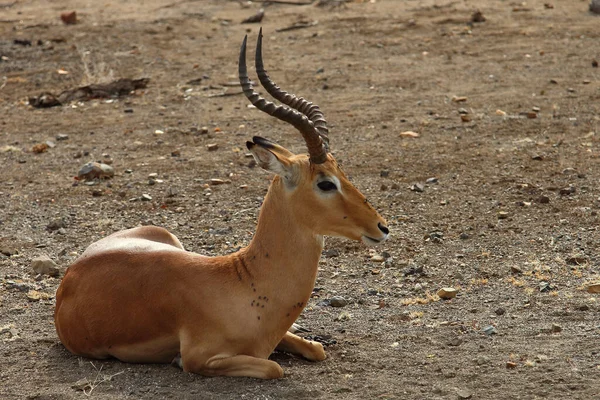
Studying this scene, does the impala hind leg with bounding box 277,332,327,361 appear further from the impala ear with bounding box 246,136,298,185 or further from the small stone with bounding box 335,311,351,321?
the impala ear with bounding box 246,136,298,185

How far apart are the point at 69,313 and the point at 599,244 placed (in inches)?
189

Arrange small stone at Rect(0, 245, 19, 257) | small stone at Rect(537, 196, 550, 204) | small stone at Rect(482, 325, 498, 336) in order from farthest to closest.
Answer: small stone at Rect(537, 196, 550, 204), small stone at Rect(0, 245, 19, 257), small stone at Rect(482, 325, 498, 336)

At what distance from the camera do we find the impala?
648cm

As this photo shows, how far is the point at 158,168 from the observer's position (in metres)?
12.0

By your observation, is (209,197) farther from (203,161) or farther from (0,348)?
(0,348)

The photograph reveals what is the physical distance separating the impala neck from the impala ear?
0.11 meters

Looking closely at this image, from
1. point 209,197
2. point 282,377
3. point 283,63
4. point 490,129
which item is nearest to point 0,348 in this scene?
point 282,377

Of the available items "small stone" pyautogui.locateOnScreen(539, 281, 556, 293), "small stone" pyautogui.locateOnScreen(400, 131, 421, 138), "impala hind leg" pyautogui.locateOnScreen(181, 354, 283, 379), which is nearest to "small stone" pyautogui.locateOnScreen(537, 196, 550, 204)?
"small stone" pyautogui.locateOnScreen(539, 281, 556, 293)

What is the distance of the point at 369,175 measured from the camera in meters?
11.4

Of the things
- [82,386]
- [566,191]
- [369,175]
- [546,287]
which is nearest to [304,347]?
[82,386]

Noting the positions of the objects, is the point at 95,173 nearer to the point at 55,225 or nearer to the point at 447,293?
the point at 55,225

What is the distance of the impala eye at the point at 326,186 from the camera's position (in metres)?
6.63

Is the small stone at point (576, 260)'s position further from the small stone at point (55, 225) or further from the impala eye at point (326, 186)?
the small stone at point (55, 225)

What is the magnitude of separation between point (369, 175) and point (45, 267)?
3.98 m
